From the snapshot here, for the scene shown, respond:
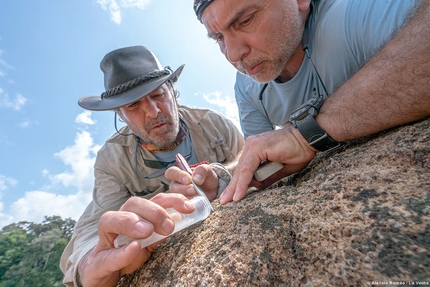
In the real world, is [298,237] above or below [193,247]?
below

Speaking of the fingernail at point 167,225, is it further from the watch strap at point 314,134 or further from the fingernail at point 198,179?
the watch strap at point 314,134

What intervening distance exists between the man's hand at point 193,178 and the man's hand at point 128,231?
363 millimetres

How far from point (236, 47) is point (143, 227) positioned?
4.99 ft

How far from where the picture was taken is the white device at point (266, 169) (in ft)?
4.09

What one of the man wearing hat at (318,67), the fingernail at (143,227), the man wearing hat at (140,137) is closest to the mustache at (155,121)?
the man wearing hat at (140,137)

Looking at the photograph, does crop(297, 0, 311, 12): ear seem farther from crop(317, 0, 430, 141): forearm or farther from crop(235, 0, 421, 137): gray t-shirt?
crop(317, 0, 430, 141): forearm

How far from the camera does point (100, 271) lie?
99 cm

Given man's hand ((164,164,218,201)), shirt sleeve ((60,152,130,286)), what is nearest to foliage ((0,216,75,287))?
shirt sleeve ((60,152,130,286))

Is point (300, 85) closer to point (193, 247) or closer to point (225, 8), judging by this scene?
point (225, 8)

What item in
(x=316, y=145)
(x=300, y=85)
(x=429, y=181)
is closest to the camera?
(x=429, y=181)

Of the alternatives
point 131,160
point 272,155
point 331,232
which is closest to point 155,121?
point 131,160

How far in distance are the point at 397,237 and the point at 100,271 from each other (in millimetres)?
1074

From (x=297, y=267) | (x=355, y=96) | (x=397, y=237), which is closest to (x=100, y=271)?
(x=297, y=267)

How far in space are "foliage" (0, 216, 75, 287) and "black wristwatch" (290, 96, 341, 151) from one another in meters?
28.3
